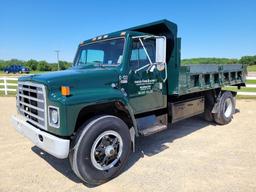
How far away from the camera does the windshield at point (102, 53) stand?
4.19 m

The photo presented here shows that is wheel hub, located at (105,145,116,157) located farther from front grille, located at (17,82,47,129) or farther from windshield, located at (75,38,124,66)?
windshield, located at (75,38,124,66)

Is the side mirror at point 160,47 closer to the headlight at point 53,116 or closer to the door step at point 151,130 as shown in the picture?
the door step at point 151,130

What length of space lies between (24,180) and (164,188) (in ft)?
7.29

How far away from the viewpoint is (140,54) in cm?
425

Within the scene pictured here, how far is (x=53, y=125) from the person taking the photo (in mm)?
3234

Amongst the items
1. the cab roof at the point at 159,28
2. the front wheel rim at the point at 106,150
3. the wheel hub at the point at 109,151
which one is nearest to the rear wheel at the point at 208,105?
the cab roof at the point at 159,28

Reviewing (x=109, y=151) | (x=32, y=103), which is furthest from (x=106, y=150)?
(x=32, y=103)

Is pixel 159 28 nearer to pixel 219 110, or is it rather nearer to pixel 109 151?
pixel 109 151

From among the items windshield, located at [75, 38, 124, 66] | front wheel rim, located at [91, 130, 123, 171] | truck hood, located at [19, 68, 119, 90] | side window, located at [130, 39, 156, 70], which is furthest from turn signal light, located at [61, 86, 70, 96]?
side window, located at [130, 39, 156, 70]

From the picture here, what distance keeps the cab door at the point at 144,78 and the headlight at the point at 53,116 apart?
1.35 metres

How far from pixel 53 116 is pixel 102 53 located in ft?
5.87

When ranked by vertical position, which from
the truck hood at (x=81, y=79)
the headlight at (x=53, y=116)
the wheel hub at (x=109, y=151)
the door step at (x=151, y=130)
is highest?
the truck hood at (x=81, y=79)

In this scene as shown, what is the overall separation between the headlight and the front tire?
14.8 inches

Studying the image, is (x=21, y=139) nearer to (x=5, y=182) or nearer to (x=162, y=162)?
(x=5, y=182)
